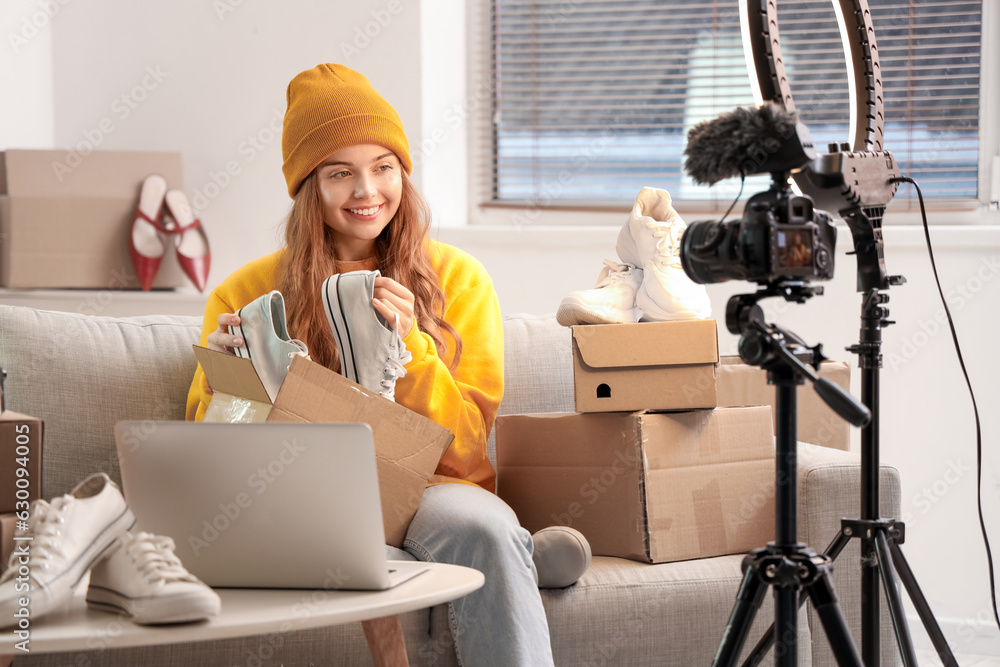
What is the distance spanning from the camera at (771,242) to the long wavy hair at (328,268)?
82cm

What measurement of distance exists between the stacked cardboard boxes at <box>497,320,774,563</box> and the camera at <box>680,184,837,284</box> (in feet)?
1.88

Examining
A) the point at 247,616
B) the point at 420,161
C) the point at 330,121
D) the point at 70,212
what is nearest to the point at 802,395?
the point at 330,121

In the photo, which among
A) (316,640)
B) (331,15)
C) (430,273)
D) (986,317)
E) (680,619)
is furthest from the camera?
(331,15)

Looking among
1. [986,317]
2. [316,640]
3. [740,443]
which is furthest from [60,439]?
[986,317]

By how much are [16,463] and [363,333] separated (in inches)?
23.3

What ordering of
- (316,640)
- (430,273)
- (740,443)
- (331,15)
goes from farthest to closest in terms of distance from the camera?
(331,15) → (430,273) → (740,443) → (316,640)

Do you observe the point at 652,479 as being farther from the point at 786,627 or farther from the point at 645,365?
the point at 786,627

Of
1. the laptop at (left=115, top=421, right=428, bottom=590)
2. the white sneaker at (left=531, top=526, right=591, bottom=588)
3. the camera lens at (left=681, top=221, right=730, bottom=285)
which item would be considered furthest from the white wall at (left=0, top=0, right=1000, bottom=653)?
the laptop at (left=115, top=421, right=428, bottom=590)

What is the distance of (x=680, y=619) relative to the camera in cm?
153

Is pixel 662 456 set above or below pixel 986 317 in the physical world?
below

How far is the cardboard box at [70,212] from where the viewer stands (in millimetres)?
2543

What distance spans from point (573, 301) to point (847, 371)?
70 cm

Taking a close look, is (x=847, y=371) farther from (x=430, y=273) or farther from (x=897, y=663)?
(x=430, y=273)

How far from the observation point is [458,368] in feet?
5.79
